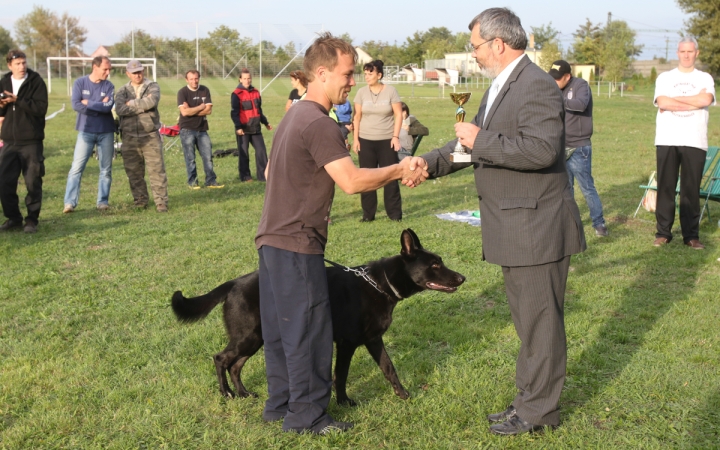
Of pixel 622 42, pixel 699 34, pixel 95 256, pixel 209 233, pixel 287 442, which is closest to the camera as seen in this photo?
pixel 287 442

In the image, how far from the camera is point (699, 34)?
4962 centimetres

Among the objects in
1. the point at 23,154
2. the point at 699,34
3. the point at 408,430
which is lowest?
the point at 408,430

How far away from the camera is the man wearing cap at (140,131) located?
32.7 ft

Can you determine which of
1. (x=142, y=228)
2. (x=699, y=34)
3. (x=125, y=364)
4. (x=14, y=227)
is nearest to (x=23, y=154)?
(x=14, y=227)

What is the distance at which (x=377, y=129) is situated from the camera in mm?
9219

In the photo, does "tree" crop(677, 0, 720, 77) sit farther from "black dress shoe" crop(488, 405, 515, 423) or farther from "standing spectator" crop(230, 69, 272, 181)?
"black dress shoe" crop(488, 405, 515, 423)

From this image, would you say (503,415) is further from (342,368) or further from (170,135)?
(170,135)

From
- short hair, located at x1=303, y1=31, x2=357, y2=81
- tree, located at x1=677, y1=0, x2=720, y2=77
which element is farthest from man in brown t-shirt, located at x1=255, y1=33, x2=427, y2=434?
tree, located at x1=677, y1=0, x2=720, y2=77

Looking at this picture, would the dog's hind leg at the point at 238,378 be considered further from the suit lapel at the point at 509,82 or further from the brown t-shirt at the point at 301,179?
the suit lapel at the point at 509,82

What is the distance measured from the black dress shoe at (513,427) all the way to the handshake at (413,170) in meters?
1.43

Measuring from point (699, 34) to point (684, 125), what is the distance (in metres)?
48.5

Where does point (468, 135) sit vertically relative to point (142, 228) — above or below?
above

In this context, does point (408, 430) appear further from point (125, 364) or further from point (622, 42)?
point (622, 42)

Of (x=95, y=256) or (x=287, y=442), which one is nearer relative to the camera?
(x=287, y=442)
